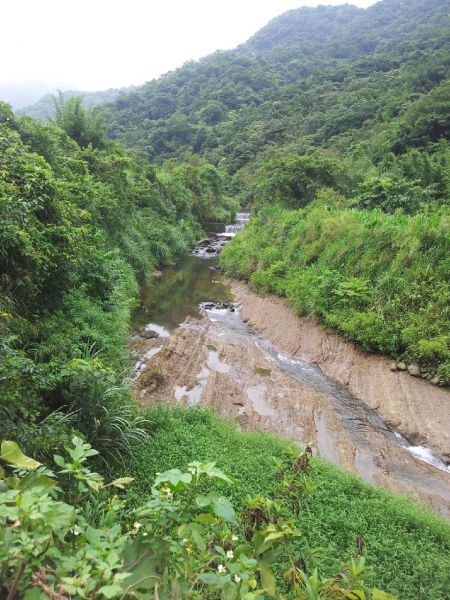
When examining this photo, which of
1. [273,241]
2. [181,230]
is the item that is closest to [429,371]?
[273,241]

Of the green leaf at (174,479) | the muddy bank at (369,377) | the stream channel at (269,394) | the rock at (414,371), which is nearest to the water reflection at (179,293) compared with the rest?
the stream channel at (269,394)

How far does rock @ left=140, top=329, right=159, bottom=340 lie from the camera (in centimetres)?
1138

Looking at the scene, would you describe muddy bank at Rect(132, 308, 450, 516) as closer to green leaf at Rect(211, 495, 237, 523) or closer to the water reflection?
the water reflection

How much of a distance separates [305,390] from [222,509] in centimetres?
754

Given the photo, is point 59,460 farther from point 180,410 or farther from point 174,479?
point 180,410

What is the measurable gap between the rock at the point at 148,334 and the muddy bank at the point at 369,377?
327 cm

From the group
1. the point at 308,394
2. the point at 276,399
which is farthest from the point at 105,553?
the point at 308,394

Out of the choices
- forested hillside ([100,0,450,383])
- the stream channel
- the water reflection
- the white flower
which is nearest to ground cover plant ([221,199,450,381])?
forested hillside ([100,0,450,383])

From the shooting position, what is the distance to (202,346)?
35.8ft

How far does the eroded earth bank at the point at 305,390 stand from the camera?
270 inches

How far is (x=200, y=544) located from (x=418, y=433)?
7071 mm

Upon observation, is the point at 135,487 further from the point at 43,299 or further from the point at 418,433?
the point at 418,433

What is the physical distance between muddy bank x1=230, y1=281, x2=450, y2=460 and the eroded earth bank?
22 mm

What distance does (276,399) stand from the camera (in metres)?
8.56
